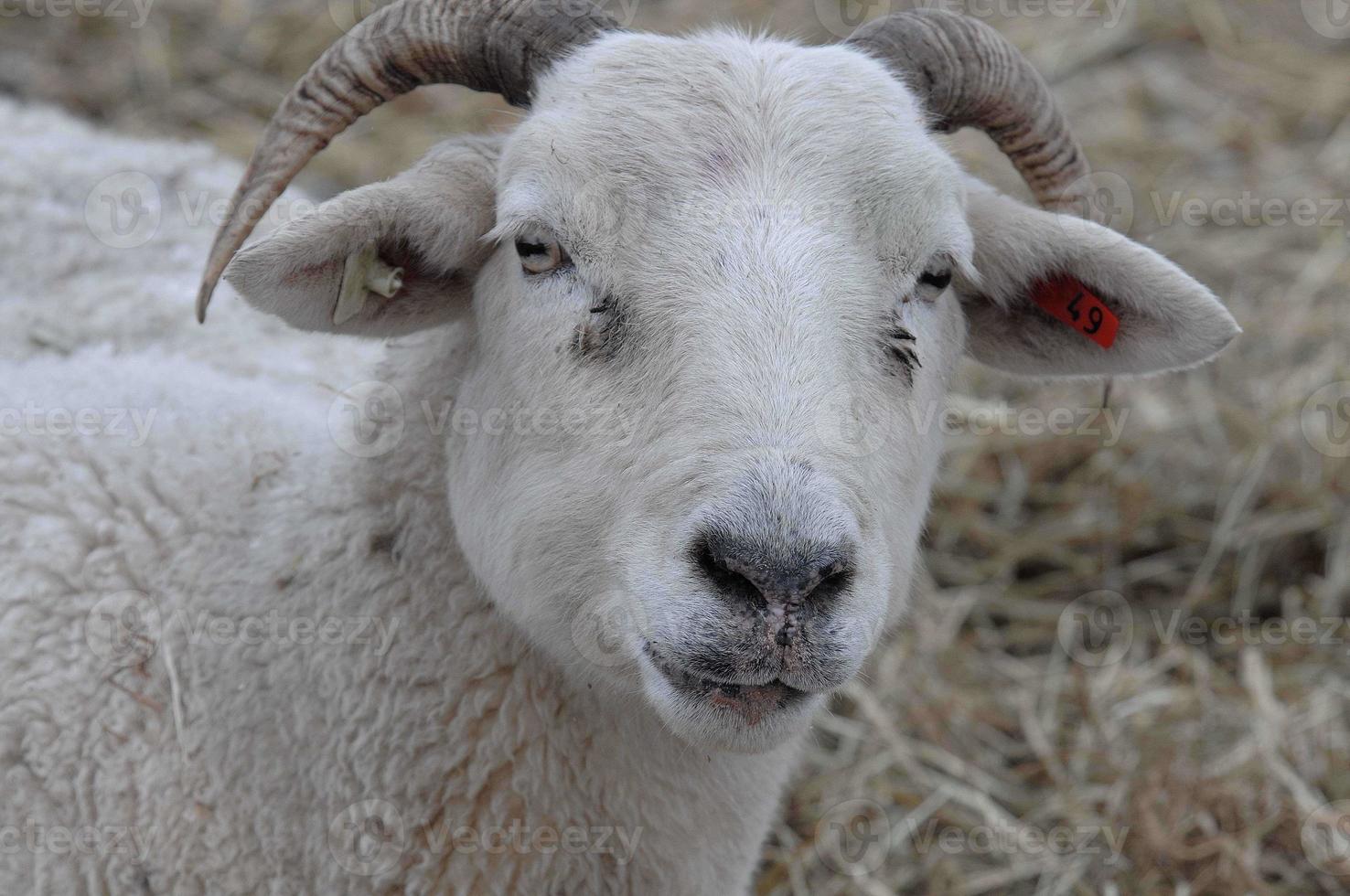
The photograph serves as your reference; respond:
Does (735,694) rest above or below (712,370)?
below

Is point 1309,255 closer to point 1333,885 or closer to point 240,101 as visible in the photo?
point 1333,885

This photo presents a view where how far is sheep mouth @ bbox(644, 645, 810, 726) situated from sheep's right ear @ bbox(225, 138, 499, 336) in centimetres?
116

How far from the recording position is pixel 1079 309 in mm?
3469

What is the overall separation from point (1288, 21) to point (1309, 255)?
2.54m

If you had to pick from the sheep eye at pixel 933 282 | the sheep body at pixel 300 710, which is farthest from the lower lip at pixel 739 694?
the sheep eye at pixel 933 282

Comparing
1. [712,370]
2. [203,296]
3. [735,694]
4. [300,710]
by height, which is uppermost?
[712,370]

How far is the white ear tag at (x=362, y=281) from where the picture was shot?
9.89 feet

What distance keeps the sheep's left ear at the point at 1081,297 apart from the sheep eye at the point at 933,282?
21 cm

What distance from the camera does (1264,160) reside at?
26.4 ft

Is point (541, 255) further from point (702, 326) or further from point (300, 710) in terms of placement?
point (300, 710)

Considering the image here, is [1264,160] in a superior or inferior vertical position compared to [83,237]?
inferior

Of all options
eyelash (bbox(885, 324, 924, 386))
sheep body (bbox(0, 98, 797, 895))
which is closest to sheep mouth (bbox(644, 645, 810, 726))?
sheep body (bbox(0, 98, 797, 895))

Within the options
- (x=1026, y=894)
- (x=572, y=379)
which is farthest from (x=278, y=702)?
(x=1026, y=894)

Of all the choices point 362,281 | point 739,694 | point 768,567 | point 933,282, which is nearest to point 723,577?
point 768,567
